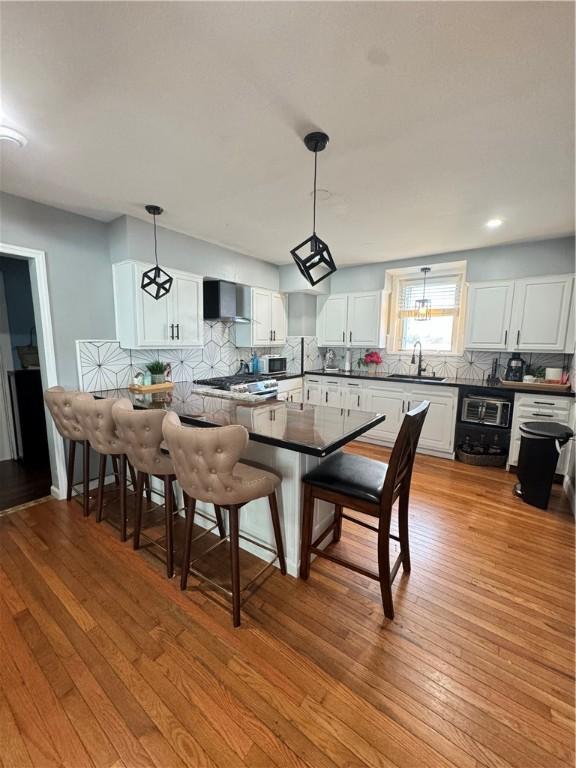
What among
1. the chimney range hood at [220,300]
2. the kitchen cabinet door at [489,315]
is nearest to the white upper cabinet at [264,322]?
the chimney range hood at [220,300]

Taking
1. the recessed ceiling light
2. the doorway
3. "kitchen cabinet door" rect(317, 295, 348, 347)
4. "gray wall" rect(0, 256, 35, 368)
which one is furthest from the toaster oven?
"gray wall" rect(0, 256, 35, 368)

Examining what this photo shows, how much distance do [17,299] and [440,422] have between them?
17.6 ft

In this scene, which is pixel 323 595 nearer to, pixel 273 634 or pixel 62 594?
pixel 273 634

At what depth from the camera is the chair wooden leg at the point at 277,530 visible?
1912 millimetres

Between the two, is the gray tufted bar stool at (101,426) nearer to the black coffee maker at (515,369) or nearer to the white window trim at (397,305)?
the white window trim at (397,305)

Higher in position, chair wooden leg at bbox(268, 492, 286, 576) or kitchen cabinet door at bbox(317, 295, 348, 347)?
kitchen cabinet door at bbox(317, 295, 348, 347)

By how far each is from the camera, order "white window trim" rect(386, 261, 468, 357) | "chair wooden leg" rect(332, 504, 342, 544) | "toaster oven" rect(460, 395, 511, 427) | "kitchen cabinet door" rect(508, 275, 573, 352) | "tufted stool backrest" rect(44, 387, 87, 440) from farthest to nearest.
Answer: "white window trim" rect(386, 261, 468, 357), "toaster oven" rect(460, 395, 511, 427), "kitchen cabinet door" rect(508, 275, 573, 352), "tufted stool backrest" rect(44, 387, 87, 440), "chair wooden leg" rect(332, 504, 342, 544)

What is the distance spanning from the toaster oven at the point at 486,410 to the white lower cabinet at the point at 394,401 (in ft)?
0.46

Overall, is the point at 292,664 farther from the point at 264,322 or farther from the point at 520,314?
the point at 520,314

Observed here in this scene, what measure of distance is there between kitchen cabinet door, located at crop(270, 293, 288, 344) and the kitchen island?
8.37 ft

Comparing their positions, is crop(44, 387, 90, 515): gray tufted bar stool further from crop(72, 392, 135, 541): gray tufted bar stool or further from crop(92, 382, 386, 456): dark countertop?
crop(92, 382, 386, 456): dark countertop

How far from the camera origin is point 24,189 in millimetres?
2465

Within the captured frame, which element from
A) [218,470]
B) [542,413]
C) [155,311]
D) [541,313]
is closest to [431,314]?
[541,313]

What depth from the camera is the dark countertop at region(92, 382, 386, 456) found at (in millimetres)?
1718
